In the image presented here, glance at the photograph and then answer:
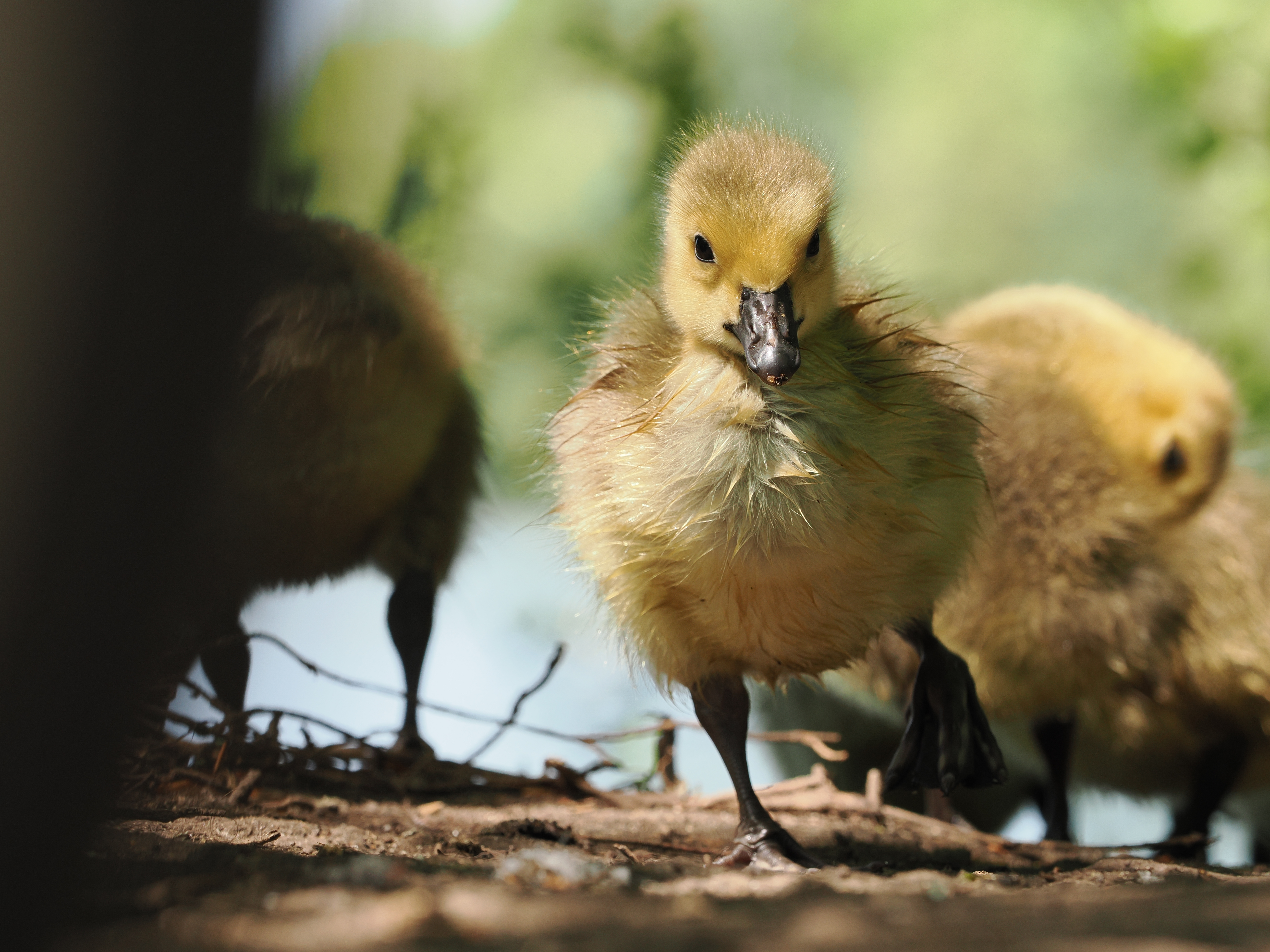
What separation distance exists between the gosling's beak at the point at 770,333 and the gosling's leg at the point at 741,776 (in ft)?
1.88

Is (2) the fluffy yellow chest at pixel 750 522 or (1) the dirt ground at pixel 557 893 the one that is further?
(2) the fluffy yellow chest at pixel 750 522

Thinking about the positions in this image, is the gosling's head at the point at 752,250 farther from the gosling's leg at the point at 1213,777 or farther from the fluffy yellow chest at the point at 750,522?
the gosling's leg at the point at 1213,777

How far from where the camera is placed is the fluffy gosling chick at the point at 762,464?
63.5 inches

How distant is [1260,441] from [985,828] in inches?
54.4

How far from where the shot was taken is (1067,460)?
2570 millimetres

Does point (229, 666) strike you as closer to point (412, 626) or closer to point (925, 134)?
point (412, 626)

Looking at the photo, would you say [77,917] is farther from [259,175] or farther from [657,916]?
[259,175]

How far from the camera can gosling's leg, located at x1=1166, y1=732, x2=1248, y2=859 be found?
8.89 ft

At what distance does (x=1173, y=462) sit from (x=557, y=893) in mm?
2038

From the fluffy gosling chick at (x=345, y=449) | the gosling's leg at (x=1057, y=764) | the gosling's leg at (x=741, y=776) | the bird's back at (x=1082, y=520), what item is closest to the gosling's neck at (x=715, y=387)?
the gosling's leg at (x=741, y=776)

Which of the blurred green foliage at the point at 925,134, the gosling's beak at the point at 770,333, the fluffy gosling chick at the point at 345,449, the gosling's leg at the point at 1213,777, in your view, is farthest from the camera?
the blurred green foliage at the point at 925,134

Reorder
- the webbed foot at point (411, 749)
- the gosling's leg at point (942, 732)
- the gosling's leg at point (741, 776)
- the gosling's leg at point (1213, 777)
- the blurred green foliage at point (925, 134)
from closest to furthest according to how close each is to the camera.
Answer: the gosling's leg at point (741, 776) < the gosling's leg at point (942, 732) < the webbed foot at point (411, 749) < the gosling's leg at point (1213, 777) < the blurred green foliage at point (925, 134)

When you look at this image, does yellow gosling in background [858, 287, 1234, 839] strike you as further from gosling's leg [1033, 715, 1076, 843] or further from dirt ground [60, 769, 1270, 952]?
dirt ground [60, 769, 1270, 952]

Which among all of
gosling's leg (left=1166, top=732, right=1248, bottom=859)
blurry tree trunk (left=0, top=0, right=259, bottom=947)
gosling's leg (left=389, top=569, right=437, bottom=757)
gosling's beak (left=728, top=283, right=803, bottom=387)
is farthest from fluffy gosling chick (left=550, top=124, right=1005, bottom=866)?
gosling's leg (left=1166, top=732, right=1248, bottom=859)
